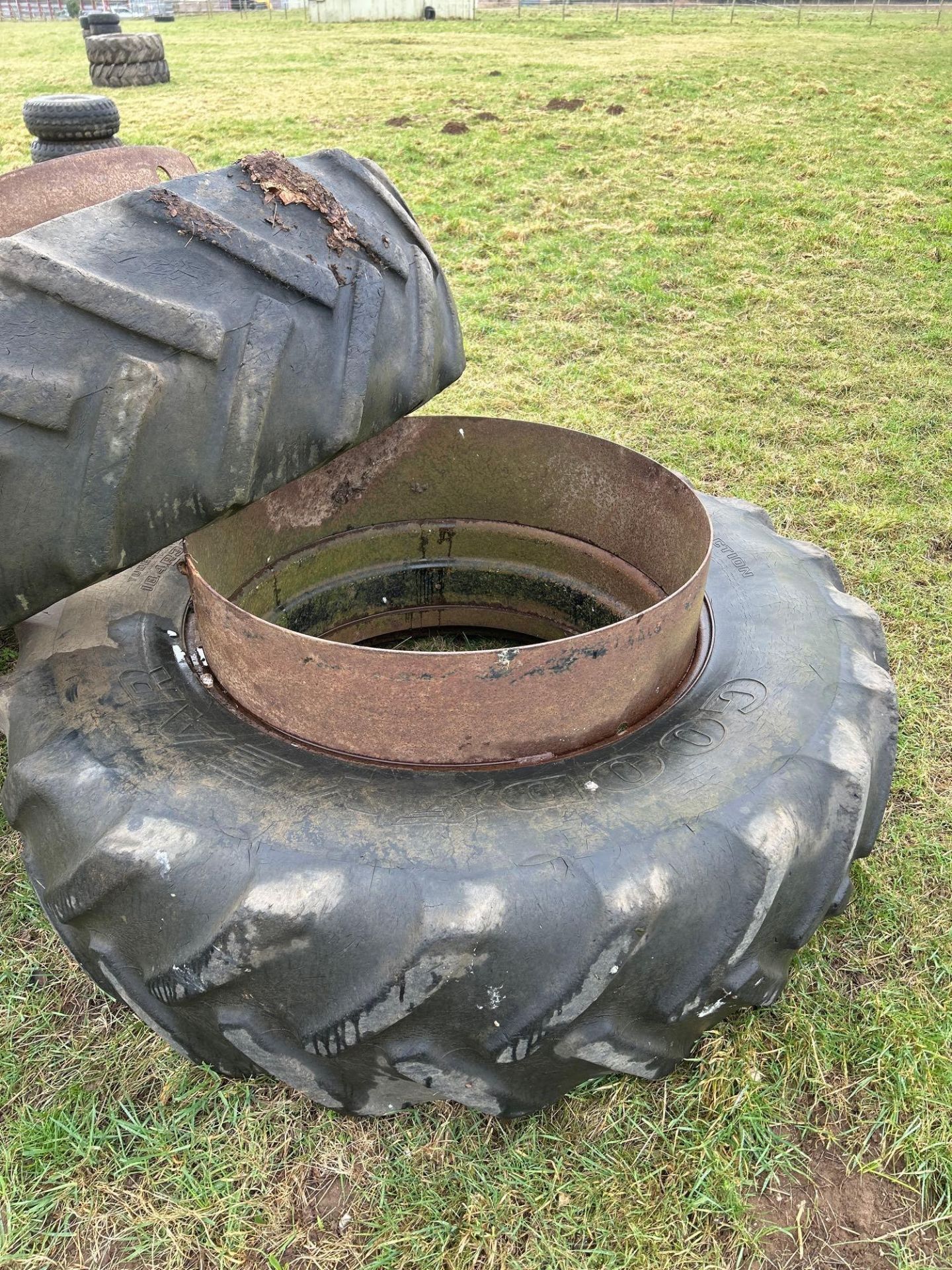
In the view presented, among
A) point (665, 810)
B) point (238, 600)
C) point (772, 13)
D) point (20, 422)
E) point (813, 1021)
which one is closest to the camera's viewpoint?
point (20, 422)

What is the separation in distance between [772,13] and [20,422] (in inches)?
973

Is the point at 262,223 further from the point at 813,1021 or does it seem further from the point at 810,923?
the point at 813,1021

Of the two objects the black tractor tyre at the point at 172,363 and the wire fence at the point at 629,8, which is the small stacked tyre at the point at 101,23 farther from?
the black tractor tyre at the point at 172,363

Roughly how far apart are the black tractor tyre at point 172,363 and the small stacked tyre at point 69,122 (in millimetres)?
4689

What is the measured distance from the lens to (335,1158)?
172cm

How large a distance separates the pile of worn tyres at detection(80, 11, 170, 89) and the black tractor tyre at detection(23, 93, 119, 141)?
9118mm

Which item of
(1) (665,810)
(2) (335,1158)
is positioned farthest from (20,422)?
(2) (335,1158)

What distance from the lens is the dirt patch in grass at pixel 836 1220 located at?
1.62 meters

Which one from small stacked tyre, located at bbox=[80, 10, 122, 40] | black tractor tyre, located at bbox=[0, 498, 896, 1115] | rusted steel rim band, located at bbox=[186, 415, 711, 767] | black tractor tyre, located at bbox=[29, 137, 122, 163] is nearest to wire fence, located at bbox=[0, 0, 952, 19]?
small stacked tyre, located at bbox=[80, 10, 122, 40]

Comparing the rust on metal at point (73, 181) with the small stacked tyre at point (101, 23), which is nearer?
the rust on metal at point (73, 181)

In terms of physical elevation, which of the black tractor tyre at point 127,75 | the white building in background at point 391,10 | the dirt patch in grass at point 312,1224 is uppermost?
the white building in background at point 391,10

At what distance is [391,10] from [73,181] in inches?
918

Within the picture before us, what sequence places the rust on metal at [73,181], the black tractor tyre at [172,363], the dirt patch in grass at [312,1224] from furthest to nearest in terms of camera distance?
the rust on metal at [73,181]
the dirt patch in grass at [312,1224]
the black tractor tyre at [172,363]

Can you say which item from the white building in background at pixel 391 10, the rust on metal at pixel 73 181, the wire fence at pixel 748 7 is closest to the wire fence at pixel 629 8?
the wire fence at pixel 748 7
